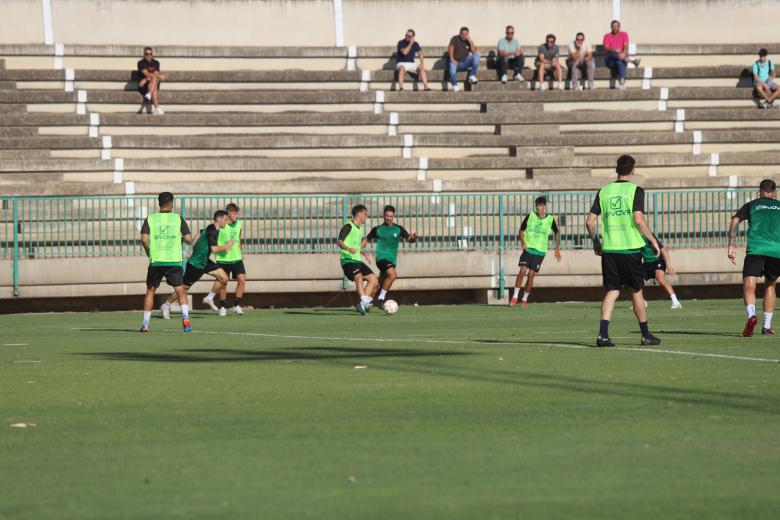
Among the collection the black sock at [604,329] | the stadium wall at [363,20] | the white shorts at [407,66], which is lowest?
the black sock at [604,329]

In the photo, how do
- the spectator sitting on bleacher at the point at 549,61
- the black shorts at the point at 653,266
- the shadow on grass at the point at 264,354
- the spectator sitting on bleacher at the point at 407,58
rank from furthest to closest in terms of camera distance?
the spectator sitting on bleacher at the point at 549,61, the spectator sitting on bleacher at the point at 407,58, the black shorts at the point at 653,266, the shadow on grass at the point at 264,354

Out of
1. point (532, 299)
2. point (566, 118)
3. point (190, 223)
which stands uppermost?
point (566, 118)

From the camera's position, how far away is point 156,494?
6273 mm

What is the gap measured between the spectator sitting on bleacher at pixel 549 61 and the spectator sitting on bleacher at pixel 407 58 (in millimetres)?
2824

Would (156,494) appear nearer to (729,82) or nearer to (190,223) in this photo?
(190,223)

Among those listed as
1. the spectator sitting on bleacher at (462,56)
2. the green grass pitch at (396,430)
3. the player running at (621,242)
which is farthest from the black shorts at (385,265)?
the player running at (621,242)

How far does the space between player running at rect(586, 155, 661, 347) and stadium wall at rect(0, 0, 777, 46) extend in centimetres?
2231

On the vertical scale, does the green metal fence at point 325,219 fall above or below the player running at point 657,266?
above

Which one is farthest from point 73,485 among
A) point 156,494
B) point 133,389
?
point 133,389

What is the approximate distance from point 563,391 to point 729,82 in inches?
1036

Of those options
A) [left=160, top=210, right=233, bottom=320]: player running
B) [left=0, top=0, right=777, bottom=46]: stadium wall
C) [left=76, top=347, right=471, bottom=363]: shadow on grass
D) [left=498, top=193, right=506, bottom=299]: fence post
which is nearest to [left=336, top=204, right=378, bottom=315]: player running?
[left=160, top=210, right=233, bottom=320]: player running

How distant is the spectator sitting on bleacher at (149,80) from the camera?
102 ft

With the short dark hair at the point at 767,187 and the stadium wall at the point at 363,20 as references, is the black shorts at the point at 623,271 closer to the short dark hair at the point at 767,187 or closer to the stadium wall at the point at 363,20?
the short dark hair at the point at 767,187

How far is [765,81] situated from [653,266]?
490 inches
